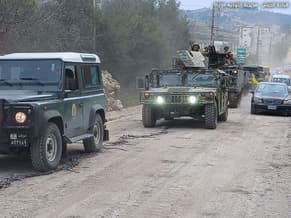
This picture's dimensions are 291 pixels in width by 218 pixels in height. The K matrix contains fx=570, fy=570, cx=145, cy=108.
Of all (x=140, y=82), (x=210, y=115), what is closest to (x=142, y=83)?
(x=140, y=82)

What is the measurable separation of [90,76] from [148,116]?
551 centimetres

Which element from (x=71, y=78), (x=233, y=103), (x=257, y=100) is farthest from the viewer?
(x=233, y=103)

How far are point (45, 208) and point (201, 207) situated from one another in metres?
1.88

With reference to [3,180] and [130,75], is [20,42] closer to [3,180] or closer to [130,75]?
[3,180]

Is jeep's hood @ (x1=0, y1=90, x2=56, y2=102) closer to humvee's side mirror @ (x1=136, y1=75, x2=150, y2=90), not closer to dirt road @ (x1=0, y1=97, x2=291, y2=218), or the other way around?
dirt road @ (x1=0, y1=97, x2=291, y2=218)

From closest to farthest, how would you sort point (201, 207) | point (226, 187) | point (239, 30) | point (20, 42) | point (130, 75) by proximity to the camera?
point (201, 207) < point (226, 187) < point (20, 42) < point (130, 75) < point (239, 30)

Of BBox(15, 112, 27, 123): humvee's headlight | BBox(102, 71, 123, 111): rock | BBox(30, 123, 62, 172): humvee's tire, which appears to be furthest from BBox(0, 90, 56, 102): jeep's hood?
BBox(102, 71, 123, 111): rock

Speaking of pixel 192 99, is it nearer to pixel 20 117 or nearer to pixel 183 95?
pixel 183 95

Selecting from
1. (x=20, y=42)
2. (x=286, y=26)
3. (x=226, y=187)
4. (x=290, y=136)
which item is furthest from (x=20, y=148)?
(x=286, y=26)

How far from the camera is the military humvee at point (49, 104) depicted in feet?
27.7

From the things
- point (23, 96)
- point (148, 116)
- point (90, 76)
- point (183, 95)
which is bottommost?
point (148, 116)

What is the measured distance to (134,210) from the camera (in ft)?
22.2

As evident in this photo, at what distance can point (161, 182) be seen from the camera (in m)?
8.34

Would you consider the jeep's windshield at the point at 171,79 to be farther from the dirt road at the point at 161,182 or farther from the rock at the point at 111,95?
the rock at the point at 111,95
